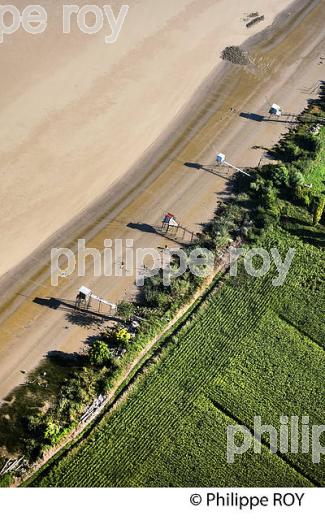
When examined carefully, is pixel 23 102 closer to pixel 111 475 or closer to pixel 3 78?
pixel 3 78

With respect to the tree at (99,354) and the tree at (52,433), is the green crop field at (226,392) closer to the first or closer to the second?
the tree at (52,433)

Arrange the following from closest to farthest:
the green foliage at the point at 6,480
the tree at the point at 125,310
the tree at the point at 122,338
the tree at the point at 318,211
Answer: the green foliage at the point at 6,480 < the tree at the point at 122,338 < the tree at the point at 125,310 < the tree at the point at 318,211

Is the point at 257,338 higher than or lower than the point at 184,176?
lower

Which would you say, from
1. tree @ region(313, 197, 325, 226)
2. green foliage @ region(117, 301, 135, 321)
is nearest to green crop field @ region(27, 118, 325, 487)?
tree @ region(313, 197, 325, 226)

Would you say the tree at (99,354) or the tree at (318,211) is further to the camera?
the tree at (318,211)

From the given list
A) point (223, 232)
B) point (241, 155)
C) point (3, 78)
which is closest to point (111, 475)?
point (223, 232)

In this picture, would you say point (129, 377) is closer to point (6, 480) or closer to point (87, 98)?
point (6, 480)

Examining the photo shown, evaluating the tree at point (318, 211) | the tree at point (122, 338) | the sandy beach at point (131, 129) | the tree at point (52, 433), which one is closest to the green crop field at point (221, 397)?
the tree at point (52, 433)
